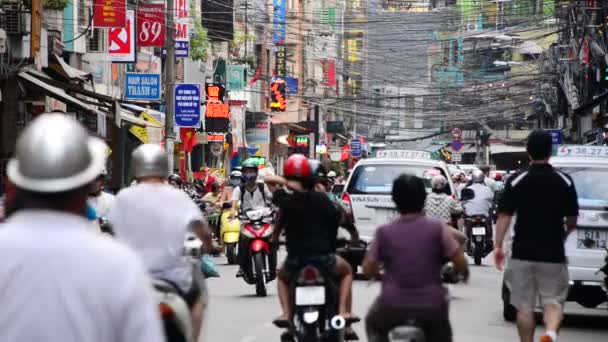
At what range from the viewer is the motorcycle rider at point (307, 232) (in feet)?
33.2

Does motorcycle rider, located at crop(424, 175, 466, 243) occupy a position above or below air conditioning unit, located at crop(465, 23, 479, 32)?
below

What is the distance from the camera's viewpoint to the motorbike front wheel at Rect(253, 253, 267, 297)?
17.2 metres

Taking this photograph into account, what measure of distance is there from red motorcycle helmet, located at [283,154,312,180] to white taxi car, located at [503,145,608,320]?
14.4ft

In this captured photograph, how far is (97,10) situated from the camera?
3234cm

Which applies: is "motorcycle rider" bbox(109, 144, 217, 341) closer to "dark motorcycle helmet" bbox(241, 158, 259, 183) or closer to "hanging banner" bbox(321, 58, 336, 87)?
"dark motorcycle helmet" bbox(241, 158, 259, 183)

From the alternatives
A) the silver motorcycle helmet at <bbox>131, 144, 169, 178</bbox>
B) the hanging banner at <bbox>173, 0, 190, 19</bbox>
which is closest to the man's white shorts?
the silver motorcycle helmet at <bbox>131, 144, 169, 178</bbox>

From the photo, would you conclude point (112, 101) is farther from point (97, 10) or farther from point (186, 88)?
point (186, 88)

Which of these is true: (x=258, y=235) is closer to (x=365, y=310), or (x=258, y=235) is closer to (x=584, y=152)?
(x=365, y=310)

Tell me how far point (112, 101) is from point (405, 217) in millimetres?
23425

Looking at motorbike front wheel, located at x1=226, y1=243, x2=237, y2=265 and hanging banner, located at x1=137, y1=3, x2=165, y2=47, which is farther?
hanging banner, located at x1=137, y1=3, x2=165, y2=47

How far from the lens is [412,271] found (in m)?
7.39

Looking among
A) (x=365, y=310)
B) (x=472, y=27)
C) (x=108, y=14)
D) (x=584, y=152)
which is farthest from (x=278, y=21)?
(x=584, y=152)

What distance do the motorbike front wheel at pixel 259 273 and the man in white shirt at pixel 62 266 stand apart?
13.4m

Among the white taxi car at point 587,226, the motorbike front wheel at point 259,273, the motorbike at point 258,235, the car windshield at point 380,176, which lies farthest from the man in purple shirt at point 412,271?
the car windshield at point 380,176
